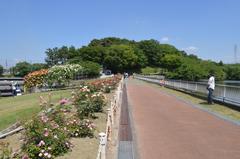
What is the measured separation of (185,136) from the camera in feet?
35.3

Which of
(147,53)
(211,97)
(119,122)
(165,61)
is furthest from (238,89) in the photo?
(147,53)

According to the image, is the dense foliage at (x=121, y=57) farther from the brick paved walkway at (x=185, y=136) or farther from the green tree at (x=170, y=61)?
the brick paved walkway at (x=185, y=136)

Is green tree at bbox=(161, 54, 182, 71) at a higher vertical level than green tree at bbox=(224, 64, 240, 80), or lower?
higher

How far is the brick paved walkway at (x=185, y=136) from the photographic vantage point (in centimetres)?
851

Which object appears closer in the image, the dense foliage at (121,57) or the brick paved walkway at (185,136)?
the brick paved walkway at (185,136)

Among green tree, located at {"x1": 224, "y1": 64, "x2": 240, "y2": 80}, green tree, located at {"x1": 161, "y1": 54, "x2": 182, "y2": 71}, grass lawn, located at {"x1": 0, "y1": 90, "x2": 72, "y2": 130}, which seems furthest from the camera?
green tree, located at {"x1": 161, "y1": 54, "x2": 182, "y2": 71}

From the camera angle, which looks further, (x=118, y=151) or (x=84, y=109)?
(x=84, y=109)

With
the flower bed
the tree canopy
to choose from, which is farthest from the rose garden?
the tree canopy

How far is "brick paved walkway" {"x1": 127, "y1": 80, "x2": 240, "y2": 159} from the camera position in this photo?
851 cm

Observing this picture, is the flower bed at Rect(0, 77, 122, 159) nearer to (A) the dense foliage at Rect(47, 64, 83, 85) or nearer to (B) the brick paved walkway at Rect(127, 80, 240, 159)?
(B) the brick paved walkway at Rect(127, 80, 240, 159)

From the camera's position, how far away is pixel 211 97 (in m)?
20.2

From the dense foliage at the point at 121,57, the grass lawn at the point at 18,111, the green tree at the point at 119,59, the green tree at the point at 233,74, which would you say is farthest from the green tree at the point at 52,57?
the grass lawn at the point at 18,111

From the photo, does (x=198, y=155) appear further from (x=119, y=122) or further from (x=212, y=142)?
(x=119, y=122)

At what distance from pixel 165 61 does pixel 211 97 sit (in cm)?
11699
